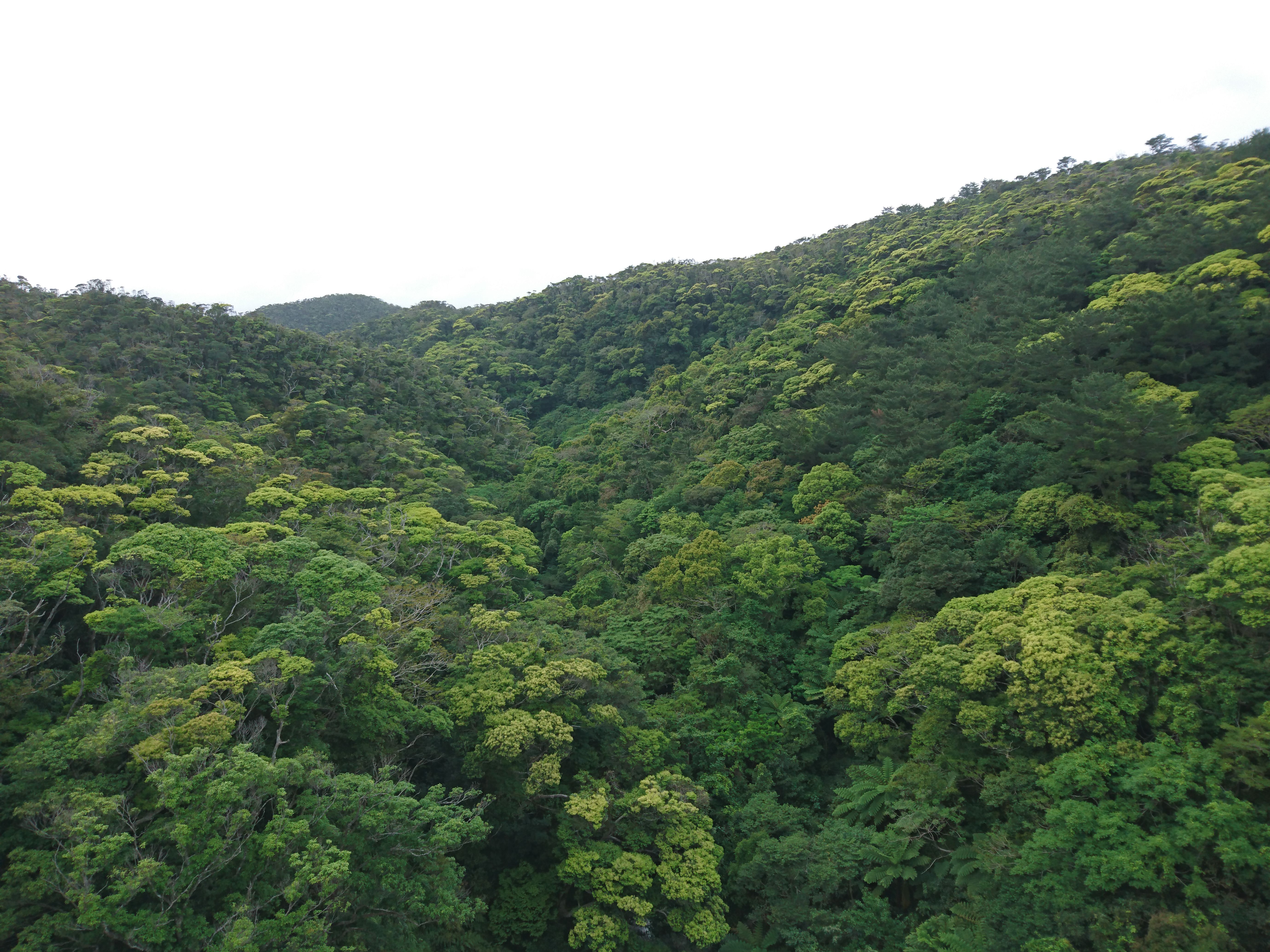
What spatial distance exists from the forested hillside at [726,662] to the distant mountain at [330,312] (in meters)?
64.9

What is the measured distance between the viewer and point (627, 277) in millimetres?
74312

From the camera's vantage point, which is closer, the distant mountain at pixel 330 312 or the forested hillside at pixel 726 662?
the forested hillside at pixel 726 662

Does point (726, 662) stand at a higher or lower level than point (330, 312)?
lower

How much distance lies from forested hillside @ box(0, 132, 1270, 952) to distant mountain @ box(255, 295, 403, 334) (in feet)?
213

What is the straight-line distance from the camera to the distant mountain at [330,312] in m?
93.2

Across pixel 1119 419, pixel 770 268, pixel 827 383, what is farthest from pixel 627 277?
pixel 1119 419

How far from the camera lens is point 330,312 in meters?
100

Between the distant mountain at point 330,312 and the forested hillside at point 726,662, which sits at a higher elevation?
the distant mountain at point 330,312

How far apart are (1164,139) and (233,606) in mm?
61645

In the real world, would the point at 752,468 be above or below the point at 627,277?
below

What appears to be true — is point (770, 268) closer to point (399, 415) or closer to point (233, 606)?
point (399, 415)

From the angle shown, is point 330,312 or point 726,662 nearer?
point 726,662

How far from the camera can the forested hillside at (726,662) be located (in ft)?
31.3

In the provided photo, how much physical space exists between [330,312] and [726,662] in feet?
333
